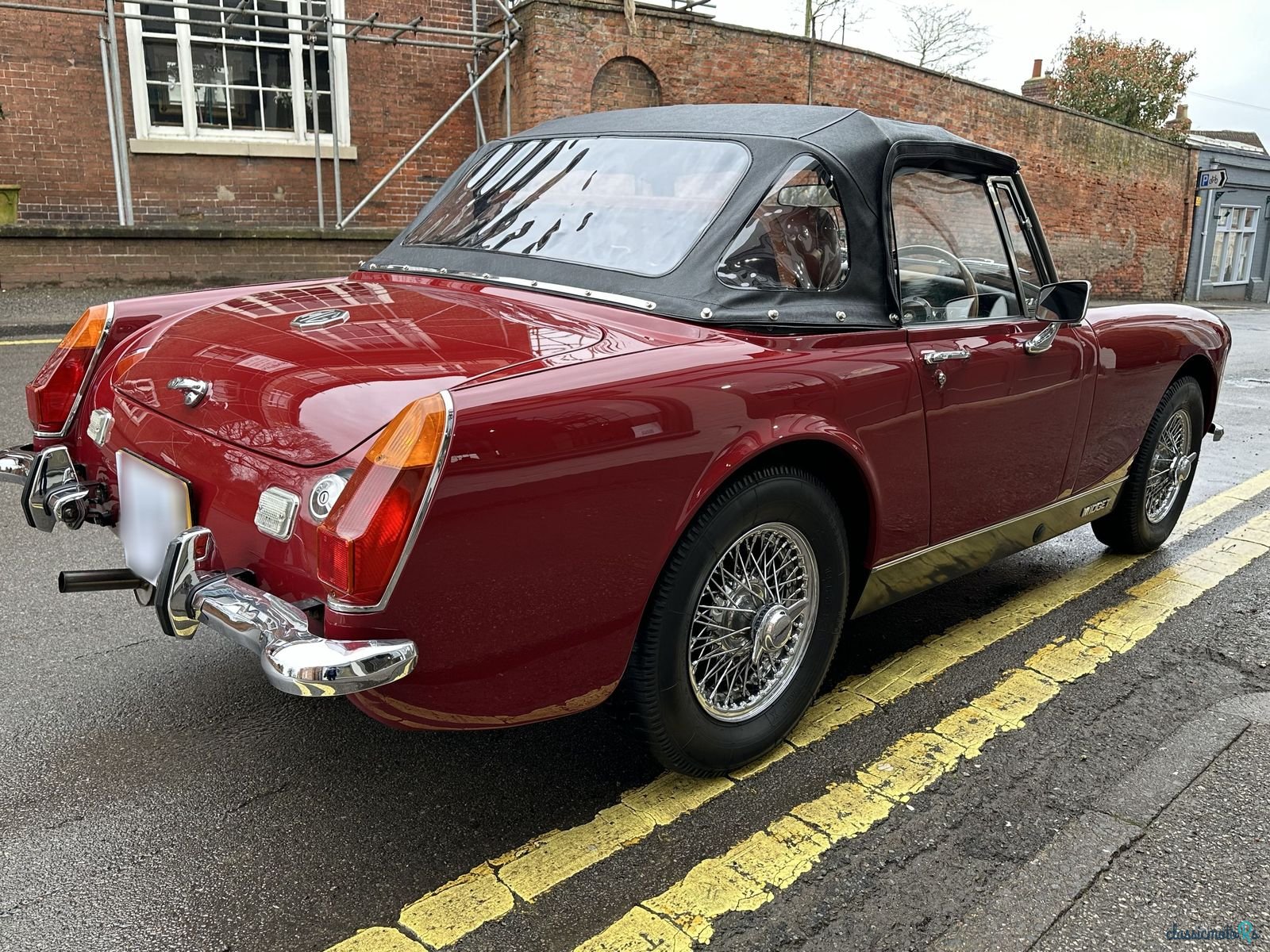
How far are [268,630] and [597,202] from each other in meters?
1.67

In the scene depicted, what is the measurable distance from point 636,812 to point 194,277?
11089 millimetres

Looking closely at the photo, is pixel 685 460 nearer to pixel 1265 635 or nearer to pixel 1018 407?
pixel 1018 407

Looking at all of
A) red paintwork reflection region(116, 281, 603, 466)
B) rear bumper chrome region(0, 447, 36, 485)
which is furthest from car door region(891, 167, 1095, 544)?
rear bumper chrome region(0, 447, 36, 485)

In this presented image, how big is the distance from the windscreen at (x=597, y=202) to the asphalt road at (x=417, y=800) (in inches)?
53.3

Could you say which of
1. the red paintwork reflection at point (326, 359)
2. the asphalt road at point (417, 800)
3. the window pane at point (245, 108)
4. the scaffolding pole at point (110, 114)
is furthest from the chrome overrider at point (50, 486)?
the window pane at point (245, 108)

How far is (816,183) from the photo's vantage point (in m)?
2.90

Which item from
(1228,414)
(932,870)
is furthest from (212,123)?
(932,870)

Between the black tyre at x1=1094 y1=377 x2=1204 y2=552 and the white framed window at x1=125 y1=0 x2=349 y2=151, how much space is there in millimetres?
11607

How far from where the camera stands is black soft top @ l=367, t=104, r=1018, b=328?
268cm

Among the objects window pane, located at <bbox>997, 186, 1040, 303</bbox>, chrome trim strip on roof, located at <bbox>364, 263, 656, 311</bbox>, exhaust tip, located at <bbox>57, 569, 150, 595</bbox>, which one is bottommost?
exhaust tip, located at <bbox>57, 569, 150, 595</bbox>

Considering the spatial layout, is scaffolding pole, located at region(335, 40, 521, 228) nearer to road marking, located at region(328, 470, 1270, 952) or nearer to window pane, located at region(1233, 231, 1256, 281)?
road marking, located at region(328, 470, 1270, 952)

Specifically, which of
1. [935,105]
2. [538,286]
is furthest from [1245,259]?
[538,286]

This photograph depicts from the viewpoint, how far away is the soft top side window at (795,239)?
275 centimetres

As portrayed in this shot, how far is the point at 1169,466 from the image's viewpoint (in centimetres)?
442
